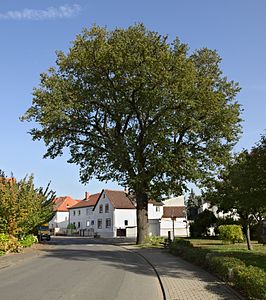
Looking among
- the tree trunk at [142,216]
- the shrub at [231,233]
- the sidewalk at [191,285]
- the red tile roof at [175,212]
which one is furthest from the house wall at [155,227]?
the sidewalk at [191,285]

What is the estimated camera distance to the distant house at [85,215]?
79.9 metres

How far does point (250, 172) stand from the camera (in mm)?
15445

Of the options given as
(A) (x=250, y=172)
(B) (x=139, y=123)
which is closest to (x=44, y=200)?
(B) (x=139, y=123)

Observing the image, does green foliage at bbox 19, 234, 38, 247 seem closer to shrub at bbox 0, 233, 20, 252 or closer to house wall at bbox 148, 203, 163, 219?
shrub at bbox 0, 233, 20, 252

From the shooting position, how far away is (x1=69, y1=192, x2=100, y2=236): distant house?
79938 millimetres

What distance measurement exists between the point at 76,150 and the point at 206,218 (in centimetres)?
2035

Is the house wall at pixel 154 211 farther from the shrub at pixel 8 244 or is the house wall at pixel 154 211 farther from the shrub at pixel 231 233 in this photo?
the shrub at pixel 8 244

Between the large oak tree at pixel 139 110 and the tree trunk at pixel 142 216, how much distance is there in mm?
86

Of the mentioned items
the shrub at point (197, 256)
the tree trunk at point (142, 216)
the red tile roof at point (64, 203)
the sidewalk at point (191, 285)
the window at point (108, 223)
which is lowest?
the sidewalk at point (191, 285)

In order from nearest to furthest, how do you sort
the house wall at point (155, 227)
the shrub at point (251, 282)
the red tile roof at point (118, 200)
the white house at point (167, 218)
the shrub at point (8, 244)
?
1. the shrub at point (251, 282)
2. the shrub at point (8, 244)
3. the house wall at point (155, 227)
4. the white house at point (167, 218)
5. the red tile roof at point (118, 200)

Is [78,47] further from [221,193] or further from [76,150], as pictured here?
[221,193]

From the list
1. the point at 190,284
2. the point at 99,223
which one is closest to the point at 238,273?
the point at 190,284

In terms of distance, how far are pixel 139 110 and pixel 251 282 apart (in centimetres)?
2445

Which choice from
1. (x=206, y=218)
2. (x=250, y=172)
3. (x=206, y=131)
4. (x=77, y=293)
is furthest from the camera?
(x=206, y=218)
